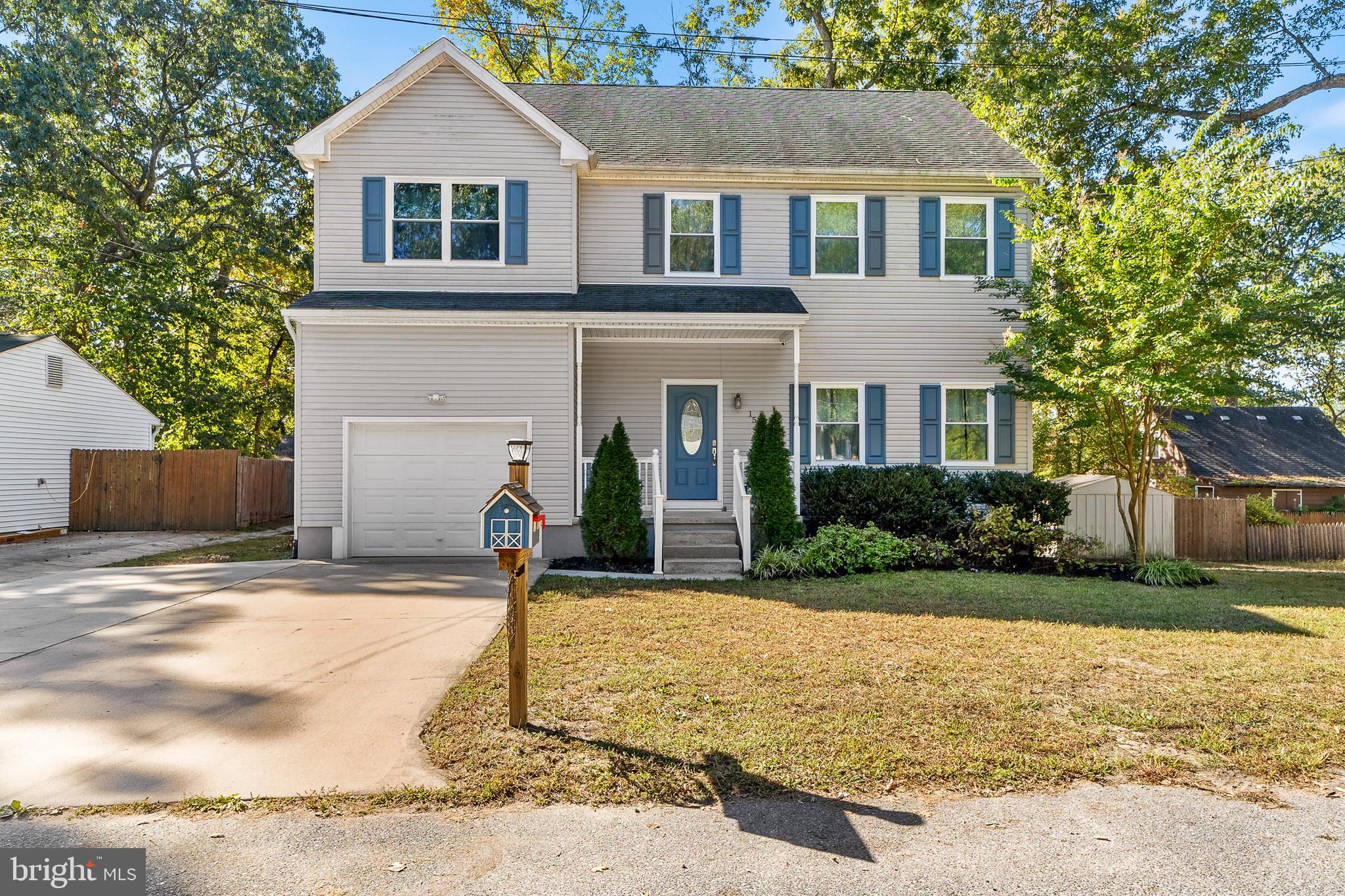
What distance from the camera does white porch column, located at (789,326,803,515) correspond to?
33.4ft

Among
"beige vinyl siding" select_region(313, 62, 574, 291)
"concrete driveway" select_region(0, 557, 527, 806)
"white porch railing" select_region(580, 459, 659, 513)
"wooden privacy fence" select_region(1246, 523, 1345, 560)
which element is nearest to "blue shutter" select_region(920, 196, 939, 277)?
"white porch railing" select_region(580, 459, 659, 513)

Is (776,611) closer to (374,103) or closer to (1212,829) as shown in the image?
(1212,829)

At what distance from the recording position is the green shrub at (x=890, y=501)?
34.7 feet

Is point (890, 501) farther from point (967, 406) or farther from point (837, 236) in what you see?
point (837, 236)

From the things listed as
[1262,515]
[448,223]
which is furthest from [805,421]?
[1262,515]

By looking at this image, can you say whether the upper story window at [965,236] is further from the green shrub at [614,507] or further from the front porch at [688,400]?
the green shrub at [614,507]

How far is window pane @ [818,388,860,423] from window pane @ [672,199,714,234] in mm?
3480

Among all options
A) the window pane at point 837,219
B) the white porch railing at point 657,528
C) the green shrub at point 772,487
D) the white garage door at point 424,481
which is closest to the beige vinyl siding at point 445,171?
the white garage door at point 424,481

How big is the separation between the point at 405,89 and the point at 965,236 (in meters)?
9.58

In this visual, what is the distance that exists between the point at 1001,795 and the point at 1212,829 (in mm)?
846

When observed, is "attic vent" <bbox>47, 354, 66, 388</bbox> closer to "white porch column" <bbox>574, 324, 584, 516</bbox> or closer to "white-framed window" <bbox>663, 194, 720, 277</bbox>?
"white porch column" <bbox>574, 324, 584, 516</bbox>

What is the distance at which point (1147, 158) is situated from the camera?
1644 centimetres

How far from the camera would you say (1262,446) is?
72.9 ft

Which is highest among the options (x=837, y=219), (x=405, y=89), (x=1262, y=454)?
(x=405, y=89)
